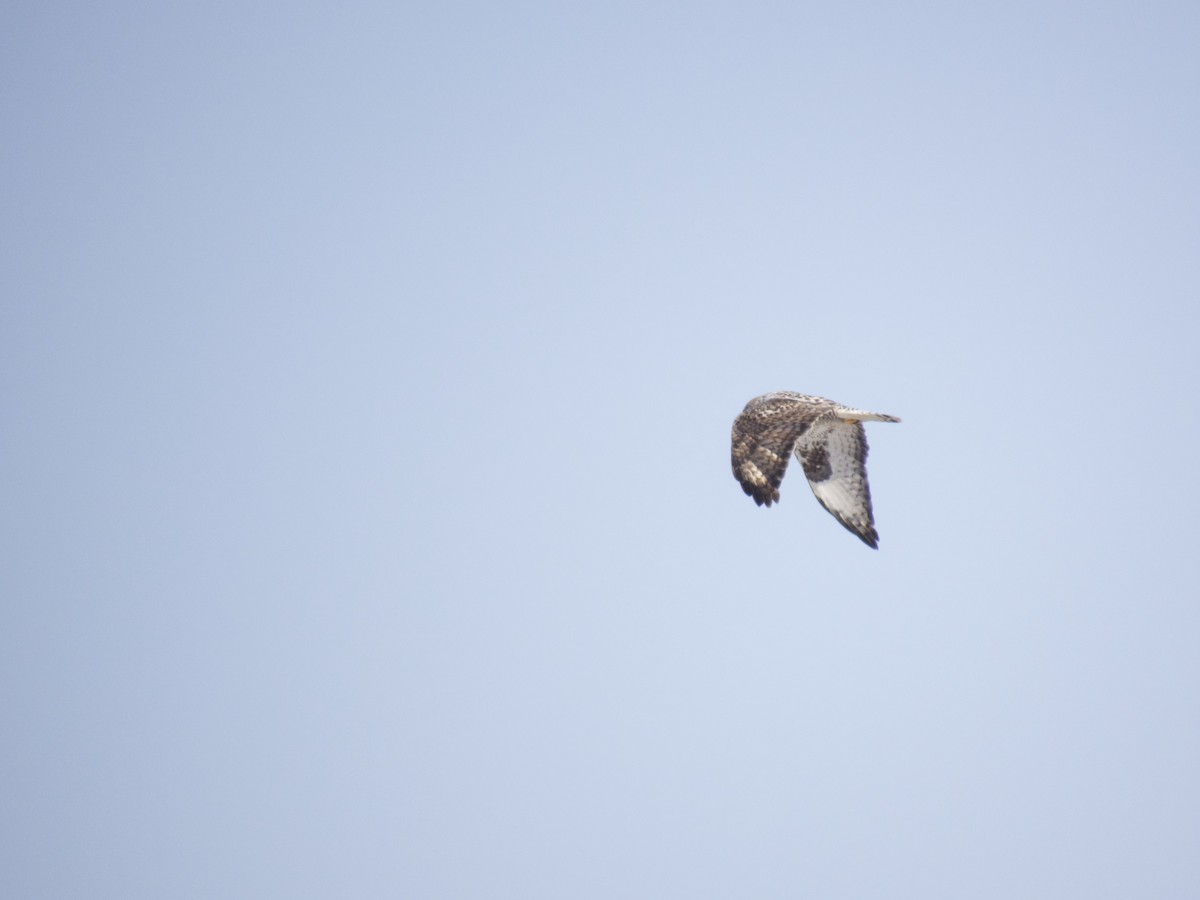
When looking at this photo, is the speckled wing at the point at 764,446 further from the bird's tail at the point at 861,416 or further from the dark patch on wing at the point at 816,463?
the dark patch on wing at the point at 816,463

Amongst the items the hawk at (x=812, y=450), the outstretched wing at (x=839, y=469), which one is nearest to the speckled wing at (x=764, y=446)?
the hawk at (x=812, y=450)

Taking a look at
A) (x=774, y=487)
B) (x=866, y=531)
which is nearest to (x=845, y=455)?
(x=866, y=531)

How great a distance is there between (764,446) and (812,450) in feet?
14.7

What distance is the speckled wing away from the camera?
22.4 m

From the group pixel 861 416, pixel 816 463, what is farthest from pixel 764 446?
pixel 816 463

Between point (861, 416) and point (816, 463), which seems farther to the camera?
point (816, 463)

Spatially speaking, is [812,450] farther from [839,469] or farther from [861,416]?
[861,416]

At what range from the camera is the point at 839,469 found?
2695 cm

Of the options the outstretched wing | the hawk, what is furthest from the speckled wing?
the outstretched wing

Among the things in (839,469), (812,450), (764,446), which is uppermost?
(812,450)

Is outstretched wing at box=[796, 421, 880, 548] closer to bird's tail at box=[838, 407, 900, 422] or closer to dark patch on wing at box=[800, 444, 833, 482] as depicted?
dark patch on wing at box=[800, 444, 833, 482]

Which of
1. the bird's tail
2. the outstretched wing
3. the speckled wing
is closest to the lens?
the speckled wing

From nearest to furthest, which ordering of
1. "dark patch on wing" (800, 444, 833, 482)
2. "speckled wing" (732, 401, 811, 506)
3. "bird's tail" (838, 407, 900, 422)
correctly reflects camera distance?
"speckled wing" (732, 401, 811, 506), "bird's tail" (838, 407, 900, 422), "dark patch on wing" (800, 444, 833, 482)

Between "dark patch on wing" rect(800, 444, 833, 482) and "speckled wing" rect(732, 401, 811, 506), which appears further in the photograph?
"dark patch on wing" rect(800, 444, 833, 482)
